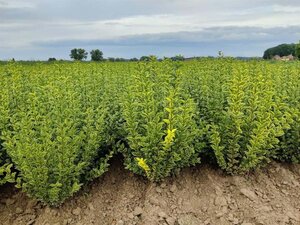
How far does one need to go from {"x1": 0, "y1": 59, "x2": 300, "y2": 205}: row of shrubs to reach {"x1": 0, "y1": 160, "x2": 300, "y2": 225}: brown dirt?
15cm

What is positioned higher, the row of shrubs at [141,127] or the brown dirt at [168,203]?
the row of shrubs at [141,127]

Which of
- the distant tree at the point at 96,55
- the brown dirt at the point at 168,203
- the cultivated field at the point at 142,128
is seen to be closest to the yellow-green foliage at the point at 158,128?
the cultivated field at the point at 142,128

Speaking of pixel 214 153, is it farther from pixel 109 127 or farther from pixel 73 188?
pixel 73 188

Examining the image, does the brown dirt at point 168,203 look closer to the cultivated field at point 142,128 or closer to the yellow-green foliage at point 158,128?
the cultivated field at point 142,128

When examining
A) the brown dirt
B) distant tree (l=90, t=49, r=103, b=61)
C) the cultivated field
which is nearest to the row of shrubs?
the cultivated field

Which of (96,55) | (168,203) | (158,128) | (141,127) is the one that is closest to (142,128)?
(141,127)

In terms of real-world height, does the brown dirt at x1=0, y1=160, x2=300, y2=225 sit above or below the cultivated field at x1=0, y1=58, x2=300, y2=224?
below

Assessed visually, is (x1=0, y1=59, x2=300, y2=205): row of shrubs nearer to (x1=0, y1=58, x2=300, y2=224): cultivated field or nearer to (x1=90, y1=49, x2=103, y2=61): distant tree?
(x1=0, y1=58, x2=300, y2=224): cultivated field

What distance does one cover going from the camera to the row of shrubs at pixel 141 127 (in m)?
3.83

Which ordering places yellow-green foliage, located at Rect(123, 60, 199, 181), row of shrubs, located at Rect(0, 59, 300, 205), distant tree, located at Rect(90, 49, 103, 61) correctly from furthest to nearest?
distant tree, located at Rect(90, 49, 103, 61)
yellow-green foliage, located at Rect(123, 60, 199, 181)
row of shrubs, located at Rect(0, 59, 300, 205)

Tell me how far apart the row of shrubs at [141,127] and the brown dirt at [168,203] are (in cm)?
15

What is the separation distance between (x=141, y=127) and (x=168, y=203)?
73cm

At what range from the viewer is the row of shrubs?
151 inches

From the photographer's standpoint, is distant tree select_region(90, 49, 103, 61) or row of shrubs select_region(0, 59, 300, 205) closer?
row of shrubs select_region(0, 59, 300, 205)
